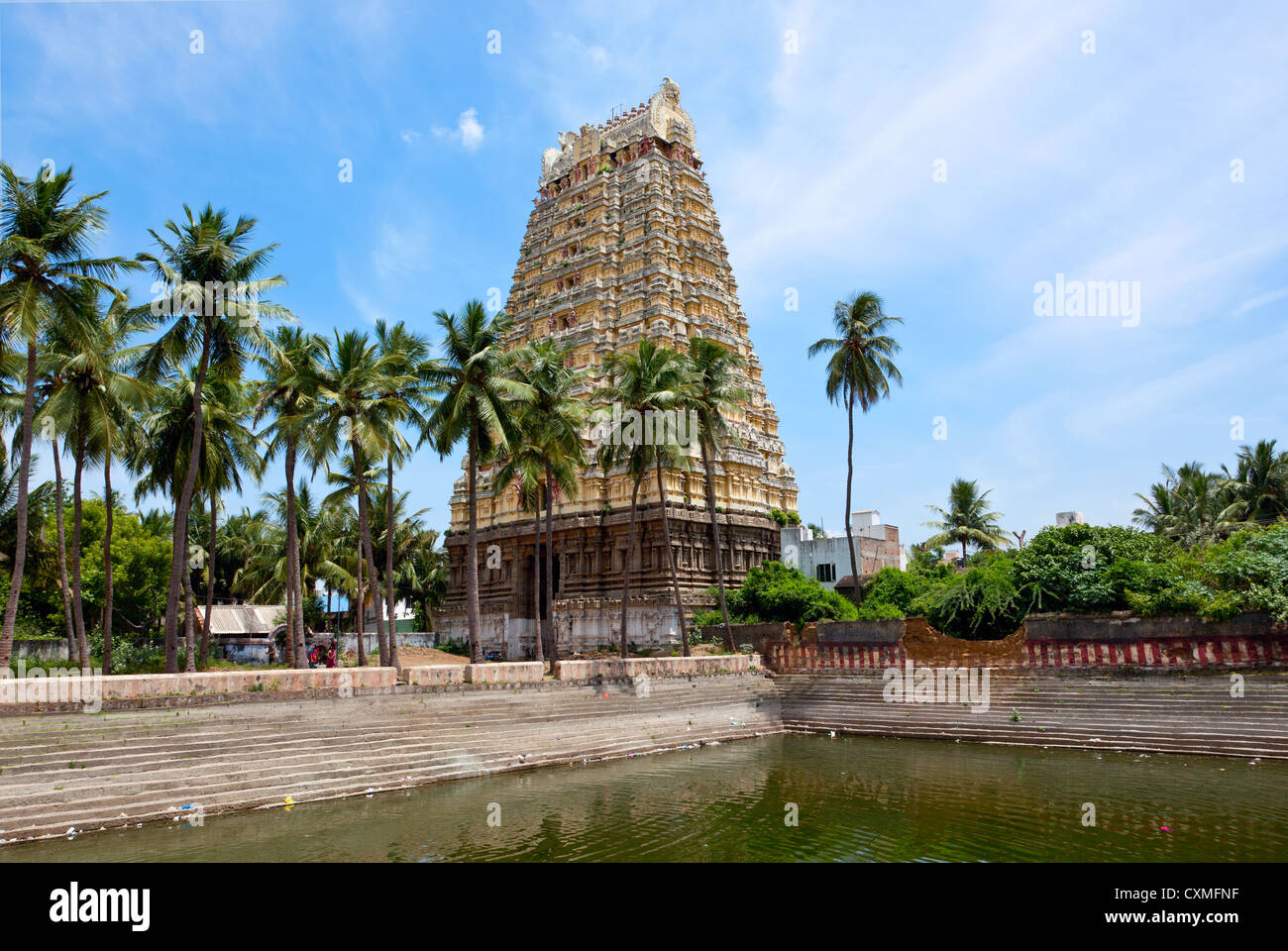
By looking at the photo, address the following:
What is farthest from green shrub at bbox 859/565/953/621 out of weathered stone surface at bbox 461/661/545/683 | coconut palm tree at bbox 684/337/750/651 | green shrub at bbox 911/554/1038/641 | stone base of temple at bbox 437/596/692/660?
weathered stone surface at bbox 461/661/545/683

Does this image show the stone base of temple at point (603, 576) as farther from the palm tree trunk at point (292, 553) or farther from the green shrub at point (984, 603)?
the palm tree trunk at point (292, 553)

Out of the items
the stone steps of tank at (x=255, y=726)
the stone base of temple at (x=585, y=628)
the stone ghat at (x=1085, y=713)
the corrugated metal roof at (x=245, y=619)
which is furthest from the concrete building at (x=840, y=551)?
the corrugated metal roof at (x=245, y=619)

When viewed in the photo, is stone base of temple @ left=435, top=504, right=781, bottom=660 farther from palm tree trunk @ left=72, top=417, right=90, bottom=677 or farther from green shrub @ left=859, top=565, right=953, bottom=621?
palm tree trunk @ left=72, top=417, right=90, bottom=677

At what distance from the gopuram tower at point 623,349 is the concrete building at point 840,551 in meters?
1.19

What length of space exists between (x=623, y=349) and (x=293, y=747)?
32.5m

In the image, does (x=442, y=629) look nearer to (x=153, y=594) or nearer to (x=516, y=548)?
(x=516, y=548)

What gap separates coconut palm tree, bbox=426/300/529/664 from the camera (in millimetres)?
25625

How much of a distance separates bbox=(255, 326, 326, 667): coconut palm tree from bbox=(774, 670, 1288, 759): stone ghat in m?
16.4

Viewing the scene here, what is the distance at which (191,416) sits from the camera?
979 inches

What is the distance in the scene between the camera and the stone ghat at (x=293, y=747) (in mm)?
13039

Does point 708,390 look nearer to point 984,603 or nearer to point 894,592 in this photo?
point 984,603

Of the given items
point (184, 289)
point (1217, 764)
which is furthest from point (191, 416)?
point (1217, 764)
